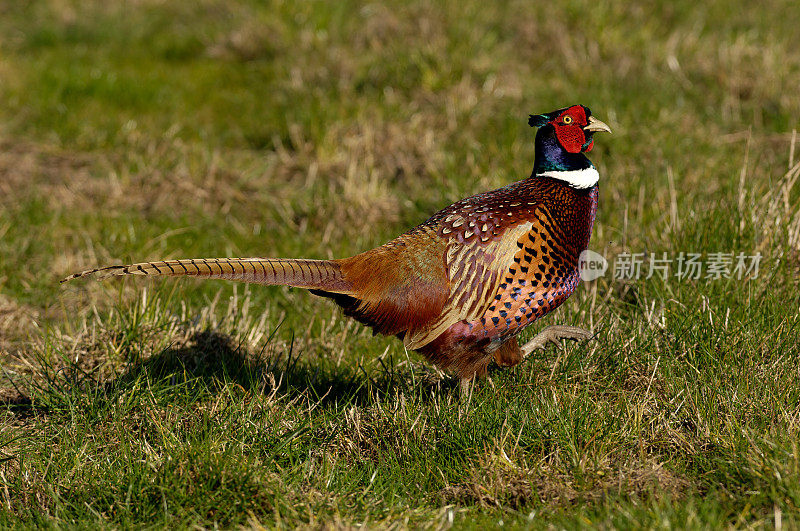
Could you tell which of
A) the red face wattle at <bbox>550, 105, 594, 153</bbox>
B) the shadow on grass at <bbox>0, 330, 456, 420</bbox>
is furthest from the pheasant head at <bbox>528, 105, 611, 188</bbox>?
Result: the shadow on grass at <bbox>0, 330, 456, 420</bbox>

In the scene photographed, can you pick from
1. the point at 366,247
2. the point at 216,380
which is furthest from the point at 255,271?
the point at 366,247

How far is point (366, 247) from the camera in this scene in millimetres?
4648

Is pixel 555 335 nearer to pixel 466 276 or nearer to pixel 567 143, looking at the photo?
pixel 466 276

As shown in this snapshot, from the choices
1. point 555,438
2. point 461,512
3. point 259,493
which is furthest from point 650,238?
point 259,493

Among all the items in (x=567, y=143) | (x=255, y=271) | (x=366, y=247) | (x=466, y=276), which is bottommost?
(x=366, y=247)

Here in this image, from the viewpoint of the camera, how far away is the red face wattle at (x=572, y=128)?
3.29 metres

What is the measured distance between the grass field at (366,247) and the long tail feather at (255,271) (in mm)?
461

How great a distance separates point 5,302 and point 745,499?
3251 millimetres

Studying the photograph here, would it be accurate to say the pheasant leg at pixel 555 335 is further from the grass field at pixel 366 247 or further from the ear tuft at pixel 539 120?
the ear tuft at pixel 539 120

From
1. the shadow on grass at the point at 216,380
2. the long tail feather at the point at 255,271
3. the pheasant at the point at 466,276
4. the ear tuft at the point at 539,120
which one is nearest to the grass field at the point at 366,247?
the shadow on grass at the point at 216,380

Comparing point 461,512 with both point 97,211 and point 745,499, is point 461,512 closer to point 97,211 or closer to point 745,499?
point 745,499

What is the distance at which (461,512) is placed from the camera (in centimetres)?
264

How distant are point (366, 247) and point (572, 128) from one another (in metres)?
1.61

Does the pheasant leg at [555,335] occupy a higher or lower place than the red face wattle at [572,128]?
lower
